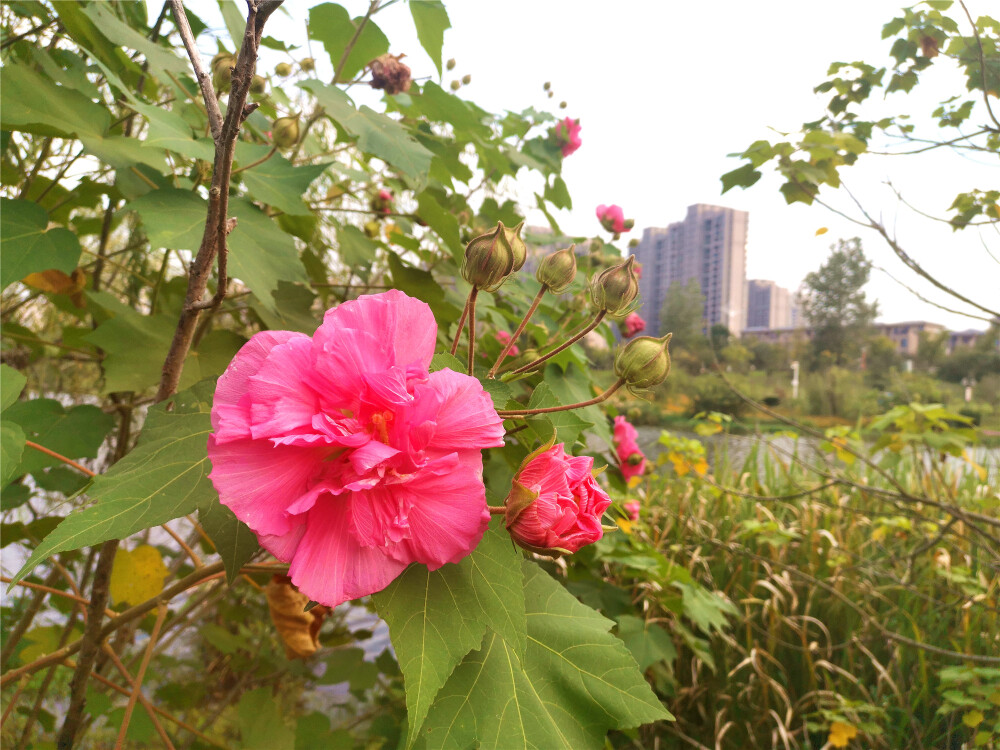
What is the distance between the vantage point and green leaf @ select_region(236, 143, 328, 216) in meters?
0.68

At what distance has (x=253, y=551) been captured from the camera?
44 centimetres

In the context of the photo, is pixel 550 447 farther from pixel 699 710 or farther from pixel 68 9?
pixel 699 710

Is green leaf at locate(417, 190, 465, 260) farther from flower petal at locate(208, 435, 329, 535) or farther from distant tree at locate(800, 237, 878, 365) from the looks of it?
distant tree at locate(800, 237, 878, 365)

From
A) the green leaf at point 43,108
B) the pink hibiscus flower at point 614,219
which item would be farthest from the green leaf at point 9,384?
the pink hibiscus flower at point 614,219

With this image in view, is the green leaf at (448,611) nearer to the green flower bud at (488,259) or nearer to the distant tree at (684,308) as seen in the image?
the green flower bud at (488,259)

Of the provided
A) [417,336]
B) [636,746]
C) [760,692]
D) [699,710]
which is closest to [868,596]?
[760,692]

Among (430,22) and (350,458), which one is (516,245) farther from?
(430,22)

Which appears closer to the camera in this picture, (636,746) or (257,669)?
(636,746)

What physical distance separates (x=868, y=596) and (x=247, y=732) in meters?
2.16

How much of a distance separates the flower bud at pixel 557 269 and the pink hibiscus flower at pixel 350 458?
0.23m

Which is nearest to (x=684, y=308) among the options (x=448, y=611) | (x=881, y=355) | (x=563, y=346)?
(x=881, y=355)

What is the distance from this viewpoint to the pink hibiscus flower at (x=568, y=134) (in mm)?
1659

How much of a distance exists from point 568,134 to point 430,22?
0.90 m

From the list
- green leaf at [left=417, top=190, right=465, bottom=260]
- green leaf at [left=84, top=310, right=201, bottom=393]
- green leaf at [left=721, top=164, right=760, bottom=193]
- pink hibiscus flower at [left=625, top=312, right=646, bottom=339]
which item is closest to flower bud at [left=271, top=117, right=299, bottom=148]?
green leaf at [left=417, top=190, right=465, bottom=260]
